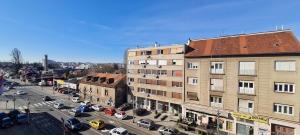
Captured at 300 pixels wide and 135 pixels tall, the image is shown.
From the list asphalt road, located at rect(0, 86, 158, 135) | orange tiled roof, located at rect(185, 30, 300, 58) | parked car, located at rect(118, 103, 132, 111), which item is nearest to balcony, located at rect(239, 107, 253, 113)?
orange tiled roof, located at rect(185, 30, 300, 58)

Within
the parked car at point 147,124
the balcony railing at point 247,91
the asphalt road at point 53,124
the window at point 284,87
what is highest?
the window at point 284,87

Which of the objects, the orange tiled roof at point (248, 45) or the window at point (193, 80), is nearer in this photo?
the orange tiled roof at point (248, 45)

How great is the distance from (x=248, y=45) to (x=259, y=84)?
22.1ft

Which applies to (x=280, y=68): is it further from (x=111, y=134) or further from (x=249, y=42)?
(x=111, y=134)

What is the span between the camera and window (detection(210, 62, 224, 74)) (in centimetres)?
3708

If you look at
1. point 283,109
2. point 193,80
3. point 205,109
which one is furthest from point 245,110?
point 193,80

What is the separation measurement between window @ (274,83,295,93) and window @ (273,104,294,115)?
2.12 m

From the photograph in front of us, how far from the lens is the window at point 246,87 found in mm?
33469

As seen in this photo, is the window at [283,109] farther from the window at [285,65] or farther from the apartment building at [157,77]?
the apartment building at [157,77]

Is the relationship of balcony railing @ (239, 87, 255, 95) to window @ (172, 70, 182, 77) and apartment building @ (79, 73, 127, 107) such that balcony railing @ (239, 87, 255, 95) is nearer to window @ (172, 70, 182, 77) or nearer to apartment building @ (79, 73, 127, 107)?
window @ (172, 70, 182, 77)

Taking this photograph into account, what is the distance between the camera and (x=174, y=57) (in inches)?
1813

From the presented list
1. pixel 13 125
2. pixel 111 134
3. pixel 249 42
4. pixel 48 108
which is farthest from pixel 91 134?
pixel 249 42

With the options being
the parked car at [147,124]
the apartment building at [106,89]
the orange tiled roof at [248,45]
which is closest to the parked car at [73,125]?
the parked car at [147,124]

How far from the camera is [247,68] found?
111 ft
